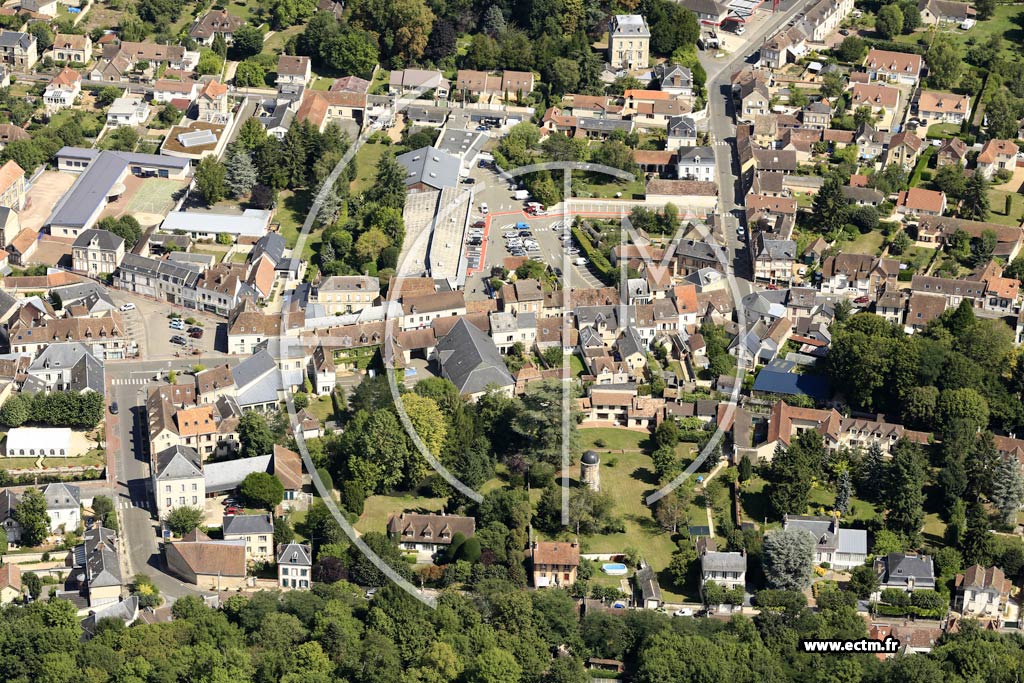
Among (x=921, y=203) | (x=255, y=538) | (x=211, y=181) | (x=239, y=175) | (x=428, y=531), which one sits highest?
(x=921, y=203)

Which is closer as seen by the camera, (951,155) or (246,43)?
(951,155)

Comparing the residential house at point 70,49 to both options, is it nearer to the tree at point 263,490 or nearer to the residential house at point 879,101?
the residential house at point 879,101

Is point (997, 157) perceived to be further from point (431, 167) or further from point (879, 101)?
point (431, 167)

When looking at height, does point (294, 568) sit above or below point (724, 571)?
below

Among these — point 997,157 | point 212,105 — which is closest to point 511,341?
point 212,105

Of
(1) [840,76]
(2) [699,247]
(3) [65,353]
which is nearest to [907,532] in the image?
(2) [699,247]

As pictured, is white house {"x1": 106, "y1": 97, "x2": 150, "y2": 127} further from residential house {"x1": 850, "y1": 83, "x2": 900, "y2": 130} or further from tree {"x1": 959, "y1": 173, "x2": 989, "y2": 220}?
tree {"x1": 959, "y1": 173, "x2": 989, "y2": 220}

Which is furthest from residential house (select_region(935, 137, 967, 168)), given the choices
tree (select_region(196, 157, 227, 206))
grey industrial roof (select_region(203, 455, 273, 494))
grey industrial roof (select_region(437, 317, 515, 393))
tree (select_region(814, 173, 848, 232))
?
grey industrial roof (select_region(203, 455, 273, 494))
